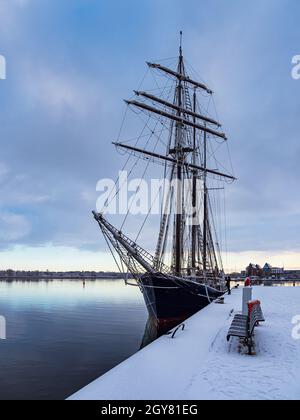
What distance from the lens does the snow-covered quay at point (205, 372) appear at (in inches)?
268

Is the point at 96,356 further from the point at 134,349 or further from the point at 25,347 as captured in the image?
the point at 25,347

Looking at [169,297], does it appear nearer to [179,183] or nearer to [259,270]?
[179,183]

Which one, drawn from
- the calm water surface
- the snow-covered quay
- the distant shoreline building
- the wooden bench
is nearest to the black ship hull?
the calm water surface

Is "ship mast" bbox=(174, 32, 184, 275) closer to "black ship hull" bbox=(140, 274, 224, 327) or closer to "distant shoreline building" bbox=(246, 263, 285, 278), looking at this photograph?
"black ship hull" bbox=(140, 274, 224, 327)

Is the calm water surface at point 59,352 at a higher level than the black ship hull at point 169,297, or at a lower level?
lower

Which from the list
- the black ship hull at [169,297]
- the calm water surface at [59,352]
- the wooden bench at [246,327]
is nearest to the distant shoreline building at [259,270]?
the calm water surface at [59,352]

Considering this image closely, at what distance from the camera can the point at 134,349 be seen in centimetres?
2225

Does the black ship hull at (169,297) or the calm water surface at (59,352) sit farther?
the black ship hull at (169,297)

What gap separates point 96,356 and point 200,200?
30.1 meters

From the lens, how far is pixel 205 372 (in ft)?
26.6

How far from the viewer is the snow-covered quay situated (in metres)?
6.80

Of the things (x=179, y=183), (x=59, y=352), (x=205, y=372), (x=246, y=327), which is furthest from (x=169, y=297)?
(x=205, y=372)

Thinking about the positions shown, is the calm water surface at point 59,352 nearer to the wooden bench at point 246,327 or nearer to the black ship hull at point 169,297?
the black ship hull at point 169,297
